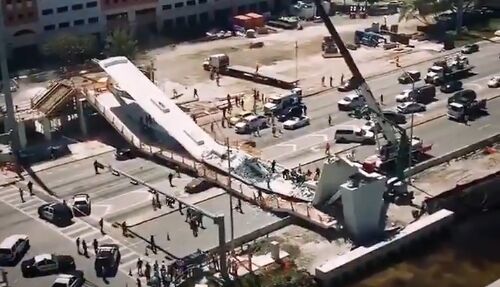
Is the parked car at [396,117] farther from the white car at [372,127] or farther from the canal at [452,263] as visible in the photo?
the canal at [452,263]

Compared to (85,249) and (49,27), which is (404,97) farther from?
(49,27)

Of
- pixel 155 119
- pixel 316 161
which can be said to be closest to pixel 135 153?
pixel 155 119

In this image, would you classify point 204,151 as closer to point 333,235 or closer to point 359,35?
point 333,235

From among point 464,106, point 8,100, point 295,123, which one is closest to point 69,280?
point 8,100

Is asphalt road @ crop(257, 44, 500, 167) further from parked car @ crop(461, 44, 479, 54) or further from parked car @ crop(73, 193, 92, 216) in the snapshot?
parked car @ crop(73, 193, 92, 216)

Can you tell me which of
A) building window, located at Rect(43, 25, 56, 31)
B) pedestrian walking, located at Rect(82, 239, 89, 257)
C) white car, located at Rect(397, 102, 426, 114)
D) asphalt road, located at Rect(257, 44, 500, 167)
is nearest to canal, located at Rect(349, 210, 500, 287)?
asphalt road, located at Rect(257, 44, 500, 167)

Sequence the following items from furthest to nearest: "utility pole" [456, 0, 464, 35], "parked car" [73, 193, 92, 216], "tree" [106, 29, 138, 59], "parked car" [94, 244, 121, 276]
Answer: "utility pole" [456, 0, 464, 35], "tree" [106, 29, 138, 59], "parked car" [73, 193, 92, 216], "parked car" [94, 244, 121, 276]
